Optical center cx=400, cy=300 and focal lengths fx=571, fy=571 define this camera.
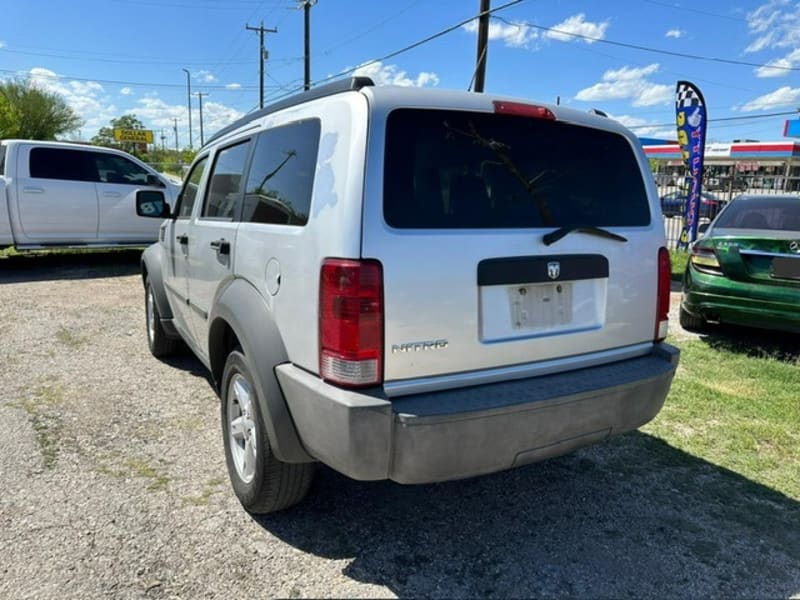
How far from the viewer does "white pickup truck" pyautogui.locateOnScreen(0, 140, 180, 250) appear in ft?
29.5

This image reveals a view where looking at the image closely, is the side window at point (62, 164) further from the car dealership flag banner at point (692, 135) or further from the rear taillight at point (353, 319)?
the car dealership flag banner at point (692, 135)

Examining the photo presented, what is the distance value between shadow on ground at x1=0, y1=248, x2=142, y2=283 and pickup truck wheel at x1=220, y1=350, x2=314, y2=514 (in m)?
7.64

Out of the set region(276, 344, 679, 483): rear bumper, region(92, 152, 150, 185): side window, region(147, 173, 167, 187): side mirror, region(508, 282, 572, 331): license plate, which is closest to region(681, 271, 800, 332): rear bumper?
region(276, 344, 679, 483): rear bumper

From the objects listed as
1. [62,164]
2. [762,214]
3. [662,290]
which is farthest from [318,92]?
[62,164]

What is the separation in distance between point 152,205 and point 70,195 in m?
5.93

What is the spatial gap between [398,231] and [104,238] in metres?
9.27

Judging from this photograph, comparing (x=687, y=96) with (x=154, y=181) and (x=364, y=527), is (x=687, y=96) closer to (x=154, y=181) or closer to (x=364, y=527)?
(x=154, y=181)

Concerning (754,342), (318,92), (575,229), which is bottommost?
(754,342)

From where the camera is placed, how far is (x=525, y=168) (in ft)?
8.07

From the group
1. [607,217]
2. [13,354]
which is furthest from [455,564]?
[13,354]

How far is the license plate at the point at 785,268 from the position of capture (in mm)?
4914

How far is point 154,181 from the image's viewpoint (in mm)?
10195

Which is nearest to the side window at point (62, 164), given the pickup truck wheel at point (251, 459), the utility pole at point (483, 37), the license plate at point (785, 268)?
the pickup truck wheel at point (251, 459)

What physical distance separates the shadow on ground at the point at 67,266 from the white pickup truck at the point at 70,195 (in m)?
0.49
